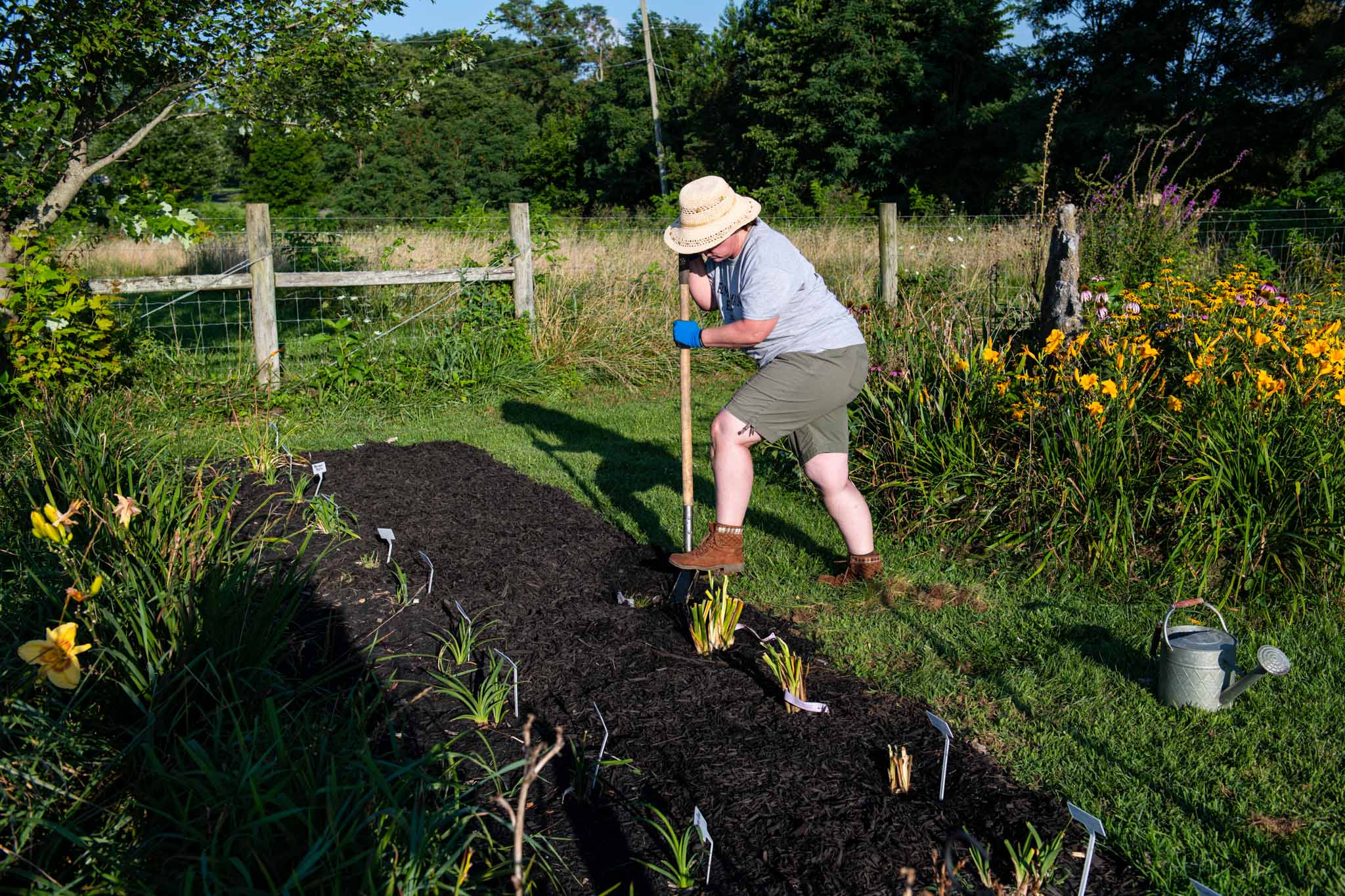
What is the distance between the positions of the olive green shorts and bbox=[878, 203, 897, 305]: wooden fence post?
6.08m

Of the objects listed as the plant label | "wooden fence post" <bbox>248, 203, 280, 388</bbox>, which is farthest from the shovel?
"wooden fence post" <bbox>248, 203, 280, 388</bbox>

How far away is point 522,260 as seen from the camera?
9695 mm

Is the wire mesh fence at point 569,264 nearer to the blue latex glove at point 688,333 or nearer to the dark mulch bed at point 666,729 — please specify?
the blue latex glove at point 688,333

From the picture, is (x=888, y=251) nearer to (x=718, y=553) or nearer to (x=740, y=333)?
(x=740, y=333)

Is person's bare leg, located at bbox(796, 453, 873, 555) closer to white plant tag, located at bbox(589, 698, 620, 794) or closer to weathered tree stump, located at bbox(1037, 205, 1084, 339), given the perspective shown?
white plant tag, located at bbox(589, 698, 620, 794)

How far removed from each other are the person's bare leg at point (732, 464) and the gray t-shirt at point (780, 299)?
331 millimetres

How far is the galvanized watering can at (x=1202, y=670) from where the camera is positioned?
3.16 m

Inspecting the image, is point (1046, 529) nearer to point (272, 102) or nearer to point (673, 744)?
point (673, 744)

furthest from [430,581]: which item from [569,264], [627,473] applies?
[569,264]

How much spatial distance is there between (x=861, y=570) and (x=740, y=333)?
1.23 metres

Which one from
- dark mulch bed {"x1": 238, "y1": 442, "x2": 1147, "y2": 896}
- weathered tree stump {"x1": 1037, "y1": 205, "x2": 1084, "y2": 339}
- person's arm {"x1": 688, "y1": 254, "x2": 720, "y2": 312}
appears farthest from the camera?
weathered tree stump {"x1": 1037, "y1": 205, "x2": 1084, "y2": 339}

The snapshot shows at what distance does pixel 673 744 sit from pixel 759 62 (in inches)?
1299

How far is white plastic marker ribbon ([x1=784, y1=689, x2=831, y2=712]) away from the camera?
10.1 ft

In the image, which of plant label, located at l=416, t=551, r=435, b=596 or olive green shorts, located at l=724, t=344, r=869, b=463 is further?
olive green shorts, located at l=724, t=344, r=869, b=463
